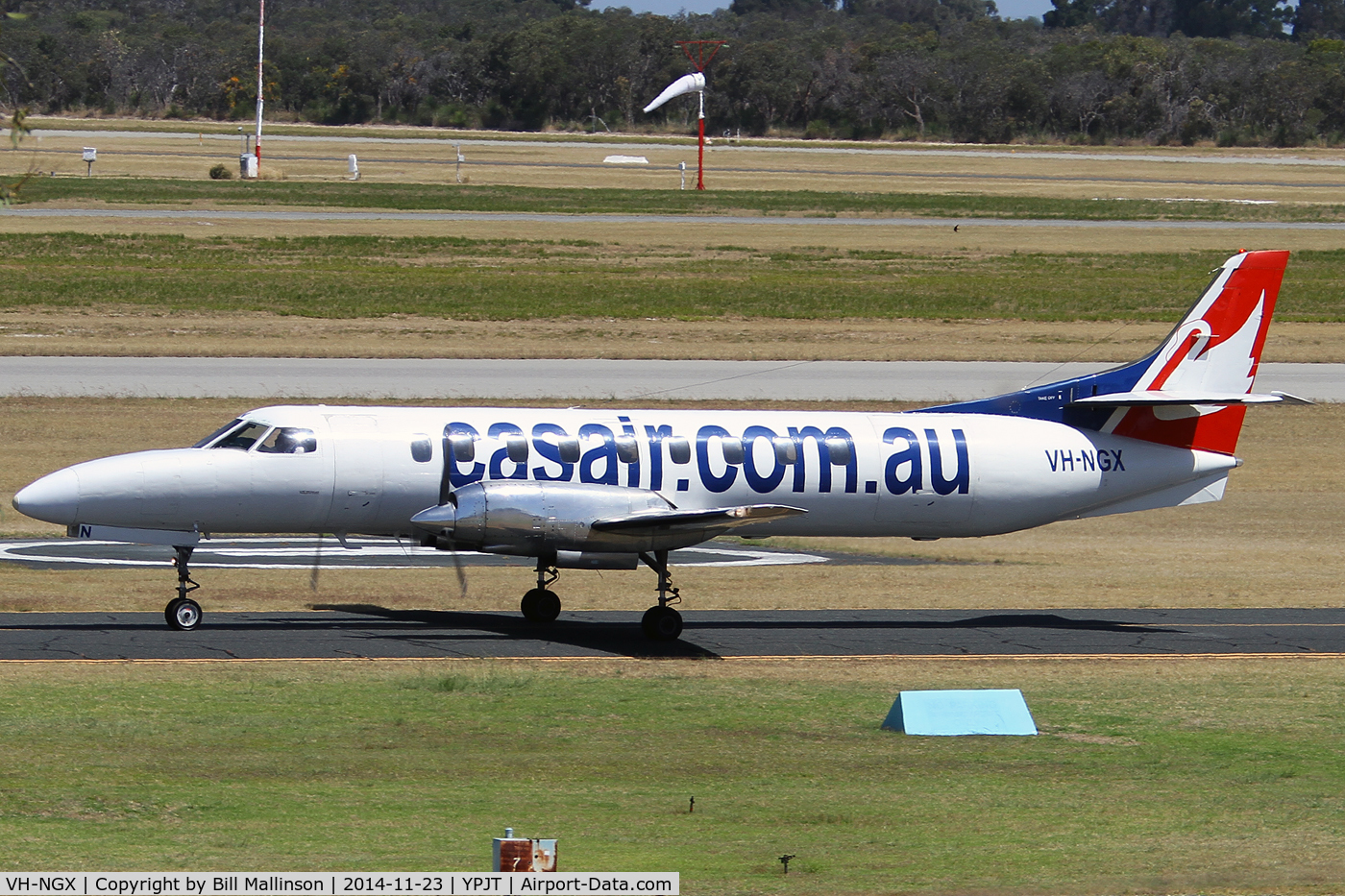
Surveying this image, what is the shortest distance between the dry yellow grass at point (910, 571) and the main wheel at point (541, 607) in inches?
71.2

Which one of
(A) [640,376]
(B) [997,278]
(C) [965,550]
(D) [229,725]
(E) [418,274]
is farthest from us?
(B) [997,278]

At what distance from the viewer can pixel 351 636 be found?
70.8 ft

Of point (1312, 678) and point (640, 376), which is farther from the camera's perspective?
point (640, 376)

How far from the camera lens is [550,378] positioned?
45688mm

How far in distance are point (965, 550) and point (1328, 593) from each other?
7161mm

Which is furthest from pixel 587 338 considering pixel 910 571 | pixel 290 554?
pixel 910 571

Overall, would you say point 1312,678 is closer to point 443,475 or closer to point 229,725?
point 443,475

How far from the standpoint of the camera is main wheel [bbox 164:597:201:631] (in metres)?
21.2

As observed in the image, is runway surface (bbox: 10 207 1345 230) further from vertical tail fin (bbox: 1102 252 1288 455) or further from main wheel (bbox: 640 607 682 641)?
main wheel (bbox: 640 607 682 641)

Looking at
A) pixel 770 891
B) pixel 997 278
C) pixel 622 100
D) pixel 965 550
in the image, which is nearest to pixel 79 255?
pixel 997 278

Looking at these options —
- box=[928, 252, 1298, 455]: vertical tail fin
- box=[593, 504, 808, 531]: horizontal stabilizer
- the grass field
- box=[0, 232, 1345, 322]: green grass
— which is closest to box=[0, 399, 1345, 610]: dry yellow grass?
the grass field

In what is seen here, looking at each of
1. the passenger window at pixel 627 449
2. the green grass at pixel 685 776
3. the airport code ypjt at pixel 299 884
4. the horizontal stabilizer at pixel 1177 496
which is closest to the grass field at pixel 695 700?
the green grass at pixel 685 776

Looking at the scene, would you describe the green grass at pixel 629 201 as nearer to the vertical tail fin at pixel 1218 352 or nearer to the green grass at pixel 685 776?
the vertical tail fin at pixel 1218 352

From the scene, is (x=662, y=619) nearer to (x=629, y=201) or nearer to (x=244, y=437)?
(x=244, y=437)
